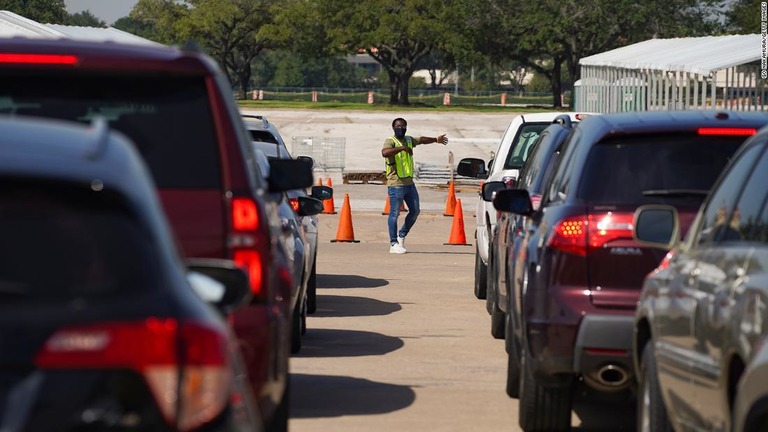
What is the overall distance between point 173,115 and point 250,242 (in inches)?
23.9

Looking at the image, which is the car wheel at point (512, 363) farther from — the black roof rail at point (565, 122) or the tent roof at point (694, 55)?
the tent roof at point (694, 55)

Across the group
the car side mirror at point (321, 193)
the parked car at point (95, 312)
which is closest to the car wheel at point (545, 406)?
the parked car at point (95, 312)

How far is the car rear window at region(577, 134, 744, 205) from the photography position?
8.66 meters

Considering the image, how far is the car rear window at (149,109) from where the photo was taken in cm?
666

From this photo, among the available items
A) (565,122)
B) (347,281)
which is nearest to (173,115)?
(565,122)

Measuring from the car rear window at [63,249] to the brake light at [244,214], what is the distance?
2775 millimetres

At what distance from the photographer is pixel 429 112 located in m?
93.2

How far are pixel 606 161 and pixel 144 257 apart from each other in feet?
16.5

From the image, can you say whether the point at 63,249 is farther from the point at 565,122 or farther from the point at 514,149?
the point at 514,149

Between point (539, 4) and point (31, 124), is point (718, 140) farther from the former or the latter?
point (539, 4)

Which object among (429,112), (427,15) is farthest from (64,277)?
(427,15)

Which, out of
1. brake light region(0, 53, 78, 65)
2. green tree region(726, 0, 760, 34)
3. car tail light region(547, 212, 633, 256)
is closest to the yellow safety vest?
car tail light region(547, 212, 633, 256)

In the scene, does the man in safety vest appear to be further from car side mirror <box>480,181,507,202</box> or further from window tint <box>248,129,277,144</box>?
car side mirror <box>480,181,507,202</box>

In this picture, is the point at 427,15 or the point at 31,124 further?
the point at 427,15
